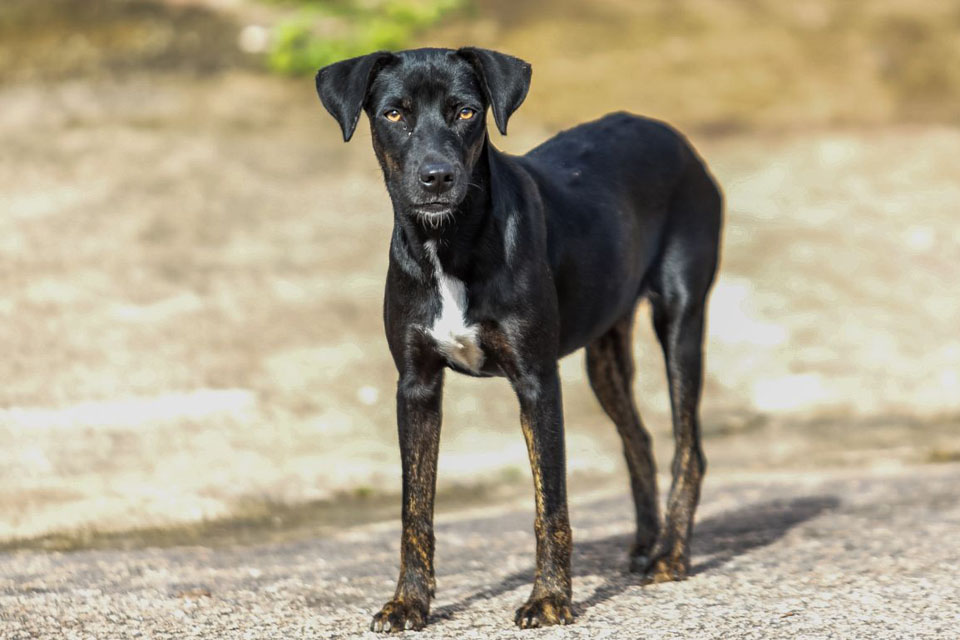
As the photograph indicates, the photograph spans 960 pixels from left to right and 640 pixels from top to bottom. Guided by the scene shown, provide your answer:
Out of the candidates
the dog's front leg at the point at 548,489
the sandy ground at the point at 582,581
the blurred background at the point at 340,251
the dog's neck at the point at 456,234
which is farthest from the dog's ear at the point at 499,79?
the blurred background at the point at 340,251

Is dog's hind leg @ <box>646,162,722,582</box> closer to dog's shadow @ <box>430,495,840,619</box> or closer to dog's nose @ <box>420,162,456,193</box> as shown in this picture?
dog's shadow @ <box>430,495,840,619</box>

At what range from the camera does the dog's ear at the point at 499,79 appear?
544 centimetres

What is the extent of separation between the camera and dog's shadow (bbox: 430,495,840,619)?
605 cm

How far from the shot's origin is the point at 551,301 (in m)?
5.61

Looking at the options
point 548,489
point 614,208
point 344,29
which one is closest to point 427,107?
point 614,208

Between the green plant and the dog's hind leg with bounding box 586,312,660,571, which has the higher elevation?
the green plant

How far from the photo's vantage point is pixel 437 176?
516cm

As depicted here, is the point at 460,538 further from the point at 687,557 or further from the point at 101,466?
the point at 101,466

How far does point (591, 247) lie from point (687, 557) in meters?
1.61

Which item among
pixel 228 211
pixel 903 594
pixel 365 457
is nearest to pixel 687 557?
pixel 903 594

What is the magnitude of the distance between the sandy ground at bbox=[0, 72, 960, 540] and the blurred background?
0.03 metres

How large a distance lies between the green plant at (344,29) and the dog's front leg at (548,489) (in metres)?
12.8

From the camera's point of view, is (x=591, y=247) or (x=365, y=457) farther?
(x=365, y=457)

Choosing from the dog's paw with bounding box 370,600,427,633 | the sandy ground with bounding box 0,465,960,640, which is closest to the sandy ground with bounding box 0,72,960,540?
the sandy ground with bounding box 0,465,960,640
